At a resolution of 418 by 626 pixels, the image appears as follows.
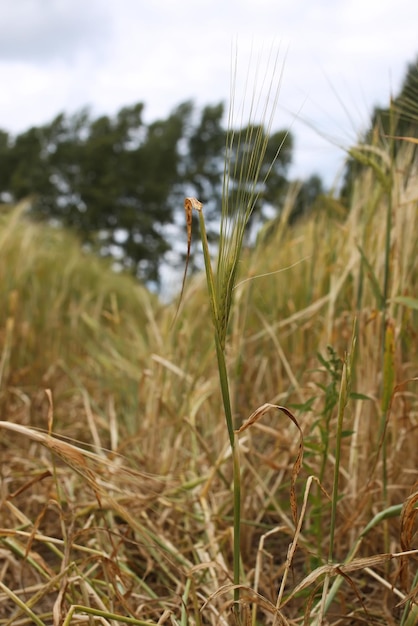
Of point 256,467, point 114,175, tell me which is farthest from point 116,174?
point 256,467

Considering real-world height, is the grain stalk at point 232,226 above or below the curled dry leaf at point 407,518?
above

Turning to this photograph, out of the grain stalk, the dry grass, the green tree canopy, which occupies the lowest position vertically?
the dry grass

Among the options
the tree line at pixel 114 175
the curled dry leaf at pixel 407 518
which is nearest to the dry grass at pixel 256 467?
the curled dry leaf at pixel 407 518

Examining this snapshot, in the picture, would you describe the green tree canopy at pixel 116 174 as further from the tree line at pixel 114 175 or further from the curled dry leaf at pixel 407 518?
the curled dry leaf at pixel 407 518

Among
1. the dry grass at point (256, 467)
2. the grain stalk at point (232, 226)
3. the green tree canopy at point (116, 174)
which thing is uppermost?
the green tree canopy at point (116, 174)

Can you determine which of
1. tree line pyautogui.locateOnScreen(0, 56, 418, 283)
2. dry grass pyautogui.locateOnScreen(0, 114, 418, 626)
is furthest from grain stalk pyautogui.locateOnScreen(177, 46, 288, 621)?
tree line pyautogui.locateOnScreen(0, 56, 418, 283)

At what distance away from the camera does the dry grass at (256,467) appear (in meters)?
0.81

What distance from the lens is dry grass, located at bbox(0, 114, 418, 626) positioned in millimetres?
806

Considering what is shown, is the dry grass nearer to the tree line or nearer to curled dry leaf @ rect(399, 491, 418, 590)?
curled dry leaf @ rect(399, 491, 418, 590)

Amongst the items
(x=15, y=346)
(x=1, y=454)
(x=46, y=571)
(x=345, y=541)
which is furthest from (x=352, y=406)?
(x=15, y=346)

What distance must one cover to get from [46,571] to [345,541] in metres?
0.49

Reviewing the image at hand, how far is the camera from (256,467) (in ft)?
4.29

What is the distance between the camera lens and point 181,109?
15.9 metres

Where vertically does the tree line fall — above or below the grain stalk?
above
